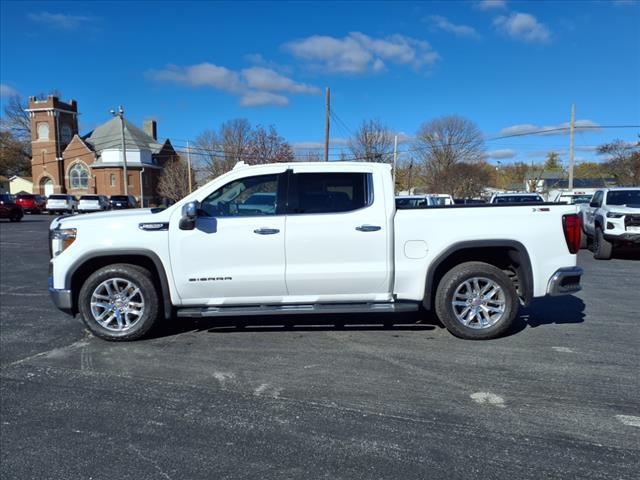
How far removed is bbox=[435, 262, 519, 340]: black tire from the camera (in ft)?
17.0

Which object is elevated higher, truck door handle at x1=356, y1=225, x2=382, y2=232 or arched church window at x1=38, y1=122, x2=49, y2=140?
arched church window at x1=38, y1=122, x2=49, y2=140

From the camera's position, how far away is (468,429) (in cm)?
330

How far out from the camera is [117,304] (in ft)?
17.2

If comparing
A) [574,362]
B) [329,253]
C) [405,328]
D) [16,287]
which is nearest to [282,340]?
[329,253]

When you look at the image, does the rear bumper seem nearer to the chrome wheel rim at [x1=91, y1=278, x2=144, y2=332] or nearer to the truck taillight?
the truck taillight

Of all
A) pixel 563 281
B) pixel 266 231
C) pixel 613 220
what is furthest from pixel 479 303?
pixel 613 220

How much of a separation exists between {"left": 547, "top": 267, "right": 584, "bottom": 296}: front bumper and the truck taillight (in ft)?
0.77

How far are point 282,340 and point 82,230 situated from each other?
2.45 metres

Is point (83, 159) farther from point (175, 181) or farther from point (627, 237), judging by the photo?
point (627, 237)

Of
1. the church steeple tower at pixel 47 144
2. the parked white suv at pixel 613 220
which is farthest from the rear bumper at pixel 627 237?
the church steeple tower at pixel 47 144

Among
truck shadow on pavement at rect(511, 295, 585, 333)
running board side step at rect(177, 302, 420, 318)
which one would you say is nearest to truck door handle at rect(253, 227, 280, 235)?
running board side step at rect(177, 302, 420, 318)

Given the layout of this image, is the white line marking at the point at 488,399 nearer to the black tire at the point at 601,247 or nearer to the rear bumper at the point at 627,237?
the rear bumper at the point at 627,237

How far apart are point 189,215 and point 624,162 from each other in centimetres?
4950

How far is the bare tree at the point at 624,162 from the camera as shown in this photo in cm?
4122
